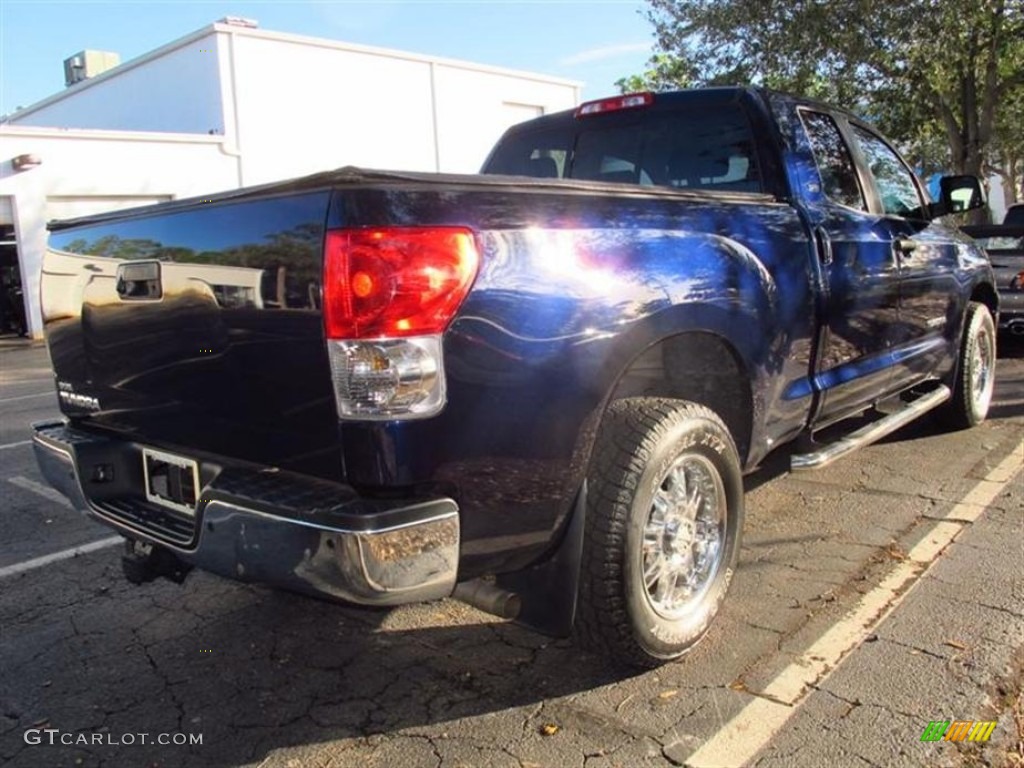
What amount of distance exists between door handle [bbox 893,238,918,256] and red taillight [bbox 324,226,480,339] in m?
3.24

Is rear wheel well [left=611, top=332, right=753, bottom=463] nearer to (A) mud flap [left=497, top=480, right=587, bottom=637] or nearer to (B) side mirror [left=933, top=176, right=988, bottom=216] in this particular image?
(A) mud flap [left=497, top=480, right=587, bottom=637]

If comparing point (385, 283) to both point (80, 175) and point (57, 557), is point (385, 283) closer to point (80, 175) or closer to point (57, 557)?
point (57, 557)

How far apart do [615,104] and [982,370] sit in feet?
11.9

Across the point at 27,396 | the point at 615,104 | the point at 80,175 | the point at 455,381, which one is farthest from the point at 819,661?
the point at 80,175

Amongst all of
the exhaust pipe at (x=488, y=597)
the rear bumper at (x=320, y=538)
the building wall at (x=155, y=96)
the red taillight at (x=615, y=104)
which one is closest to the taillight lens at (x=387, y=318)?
the rear bumper at (x=320, y=538)

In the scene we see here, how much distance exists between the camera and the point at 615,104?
444 cm

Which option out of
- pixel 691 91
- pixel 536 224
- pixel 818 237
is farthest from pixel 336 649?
pixel 691 91

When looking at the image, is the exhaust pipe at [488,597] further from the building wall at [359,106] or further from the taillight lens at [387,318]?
the building wall at [359,106]

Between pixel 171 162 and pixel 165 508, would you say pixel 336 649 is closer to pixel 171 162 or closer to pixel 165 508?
pixel 165 508

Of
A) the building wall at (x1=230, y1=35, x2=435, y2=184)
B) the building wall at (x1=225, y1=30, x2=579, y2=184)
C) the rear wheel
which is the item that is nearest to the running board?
the rear wheel

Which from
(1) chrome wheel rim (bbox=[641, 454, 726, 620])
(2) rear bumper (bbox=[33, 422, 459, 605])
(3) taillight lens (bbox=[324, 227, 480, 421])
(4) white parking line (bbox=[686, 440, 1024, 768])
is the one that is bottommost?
(4) white parking line (bbox=[686, 440, 1024, 768])

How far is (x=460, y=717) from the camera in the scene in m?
2.79

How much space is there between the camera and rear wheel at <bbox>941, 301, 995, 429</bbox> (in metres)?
5.89

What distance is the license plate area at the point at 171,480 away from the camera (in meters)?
2.70
